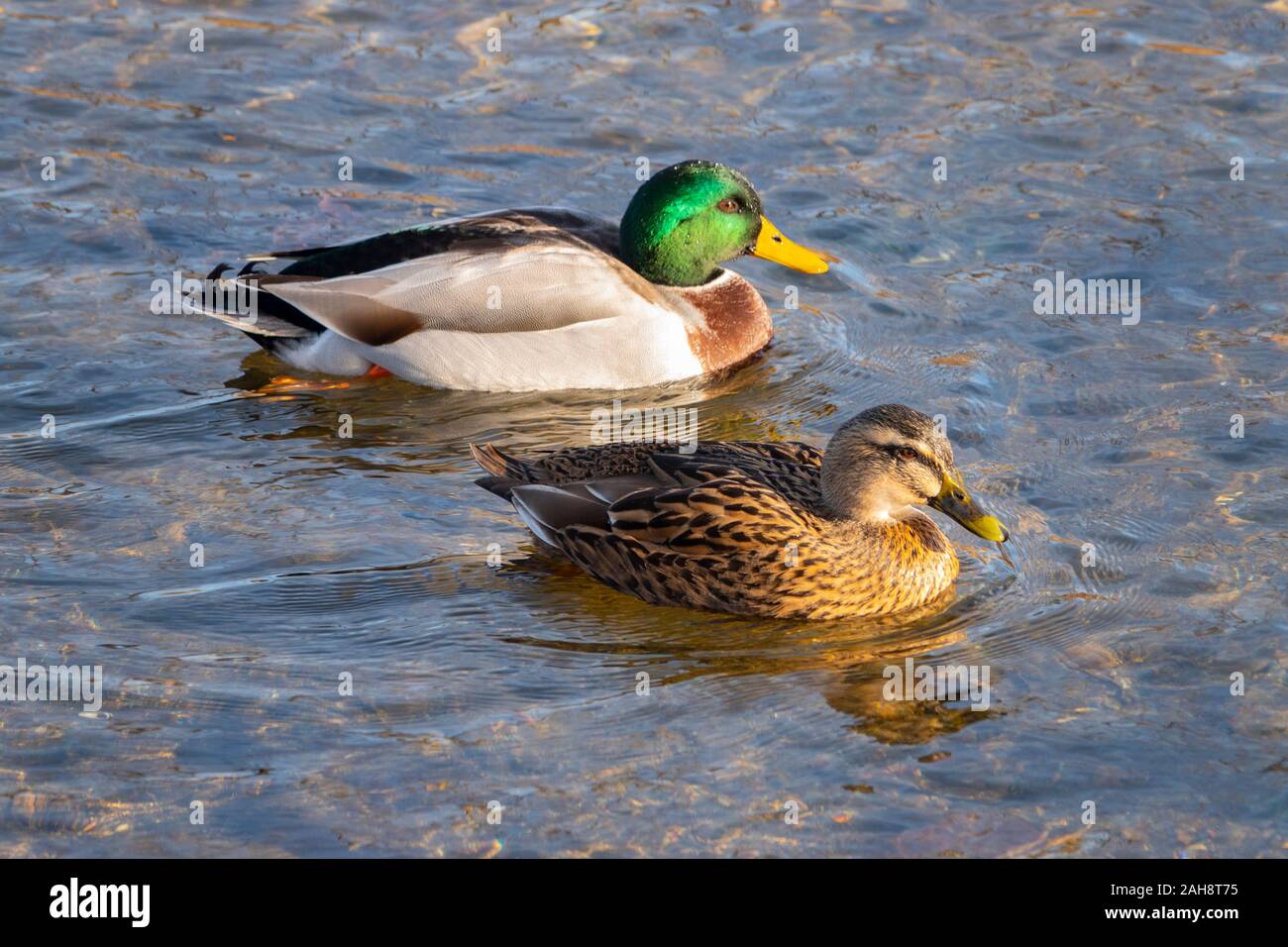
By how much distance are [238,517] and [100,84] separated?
5.72 metres

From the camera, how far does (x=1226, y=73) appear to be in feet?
41.3

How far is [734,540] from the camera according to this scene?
715 centimetres

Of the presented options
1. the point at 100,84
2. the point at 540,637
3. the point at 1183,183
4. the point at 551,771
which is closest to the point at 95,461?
the point at 540,637

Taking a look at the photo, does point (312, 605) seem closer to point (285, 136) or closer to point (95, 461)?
point (95, 461)

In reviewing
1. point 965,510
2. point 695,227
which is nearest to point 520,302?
point 695,227

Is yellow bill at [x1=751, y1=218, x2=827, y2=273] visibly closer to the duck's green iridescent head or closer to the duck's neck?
the duck's green iridescent head

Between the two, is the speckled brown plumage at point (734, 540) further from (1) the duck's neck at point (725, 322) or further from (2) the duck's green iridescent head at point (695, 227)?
(2) the duck's green iridescent head at point (695, 227)

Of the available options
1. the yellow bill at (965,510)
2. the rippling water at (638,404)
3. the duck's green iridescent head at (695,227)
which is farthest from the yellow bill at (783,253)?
the yellow bill at (965,510)

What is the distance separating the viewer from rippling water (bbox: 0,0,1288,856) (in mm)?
6039

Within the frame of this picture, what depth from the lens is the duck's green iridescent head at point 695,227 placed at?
32.7 feet

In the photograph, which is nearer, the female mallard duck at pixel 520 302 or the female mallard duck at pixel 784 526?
the female mallard duck at pixel 784 526

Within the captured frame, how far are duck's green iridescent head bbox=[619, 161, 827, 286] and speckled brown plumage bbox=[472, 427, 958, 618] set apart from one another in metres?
2.66

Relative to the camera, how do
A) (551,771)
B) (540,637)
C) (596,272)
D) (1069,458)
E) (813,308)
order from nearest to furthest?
(551,771)
(540,637)
(1069,458)
(596,272)
(813,308)

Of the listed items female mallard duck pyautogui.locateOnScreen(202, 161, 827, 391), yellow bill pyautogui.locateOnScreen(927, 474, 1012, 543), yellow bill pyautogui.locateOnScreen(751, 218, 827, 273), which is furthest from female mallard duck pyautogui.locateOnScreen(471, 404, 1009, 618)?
yellow bill pyautogui.locateOnScreen(751, 218, 827, 273)
